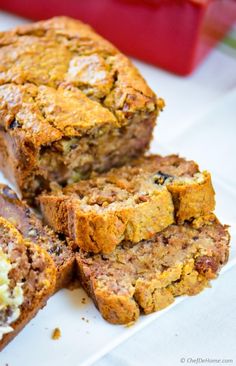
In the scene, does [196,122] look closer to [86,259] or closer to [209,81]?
[209,81]

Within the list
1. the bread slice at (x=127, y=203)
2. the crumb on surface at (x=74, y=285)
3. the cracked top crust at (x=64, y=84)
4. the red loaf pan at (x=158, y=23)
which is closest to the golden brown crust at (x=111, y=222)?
the bread slice at (x=127, y=203)

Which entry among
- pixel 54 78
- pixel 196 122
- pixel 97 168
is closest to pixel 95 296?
pixel 97 168

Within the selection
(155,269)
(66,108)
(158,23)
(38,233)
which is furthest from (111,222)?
(158,23)

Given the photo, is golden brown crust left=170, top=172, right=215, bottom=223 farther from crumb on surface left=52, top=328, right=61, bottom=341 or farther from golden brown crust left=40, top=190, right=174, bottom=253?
crumb on surface left=52, top=328, right=61, bottom=341

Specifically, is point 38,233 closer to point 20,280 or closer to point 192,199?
point 20,280

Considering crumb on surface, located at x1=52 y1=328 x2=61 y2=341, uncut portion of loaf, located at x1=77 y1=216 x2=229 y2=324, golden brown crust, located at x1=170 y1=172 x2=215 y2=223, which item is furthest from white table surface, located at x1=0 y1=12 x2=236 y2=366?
golden brown crust, located at x1=170 y1=172 x2=215 y2=223
